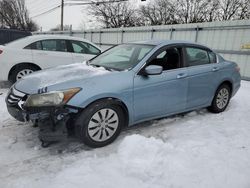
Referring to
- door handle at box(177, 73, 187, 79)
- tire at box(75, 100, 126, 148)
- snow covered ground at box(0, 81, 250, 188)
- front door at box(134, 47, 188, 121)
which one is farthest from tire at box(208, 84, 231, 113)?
tire at box(75, 100, 126, 148)

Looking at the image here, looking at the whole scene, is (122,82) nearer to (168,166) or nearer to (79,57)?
(168,166)

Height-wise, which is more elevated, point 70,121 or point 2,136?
point 70,121

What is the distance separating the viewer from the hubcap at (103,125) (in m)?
3.30

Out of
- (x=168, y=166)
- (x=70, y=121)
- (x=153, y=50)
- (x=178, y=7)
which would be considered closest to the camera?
(x=168, y=166)

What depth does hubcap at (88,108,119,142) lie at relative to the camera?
330cm

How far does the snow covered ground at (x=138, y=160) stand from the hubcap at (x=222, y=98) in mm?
855

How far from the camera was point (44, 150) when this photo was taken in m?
3.33

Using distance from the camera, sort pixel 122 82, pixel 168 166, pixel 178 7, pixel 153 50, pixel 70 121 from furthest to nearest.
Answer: pixel 178 7 → pixel 153 50 → pixel 122 82 → pixel 70 121 → pixel 168 166

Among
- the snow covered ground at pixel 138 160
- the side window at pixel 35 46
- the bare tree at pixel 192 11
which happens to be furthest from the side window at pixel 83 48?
the bare tree at pixel 192 11

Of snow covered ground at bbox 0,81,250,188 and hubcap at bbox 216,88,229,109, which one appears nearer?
snow covered ground at bbox 0,81,250,188

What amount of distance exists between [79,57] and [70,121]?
13.4 feet

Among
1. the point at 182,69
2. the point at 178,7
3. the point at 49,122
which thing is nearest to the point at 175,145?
the point at 182,69

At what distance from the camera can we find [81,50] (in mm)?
7172

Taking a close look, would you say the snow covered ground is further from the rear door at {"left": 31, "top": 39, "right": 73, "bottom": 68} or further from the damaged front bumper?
the rear door at {"left": 31, "top": 39, "right": 73, "bottom": 68}
